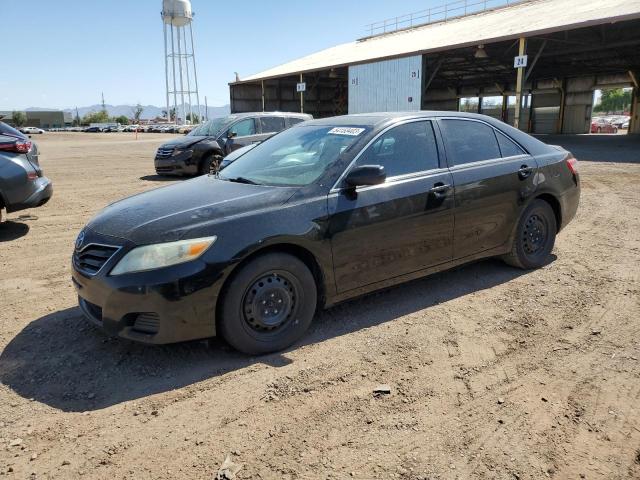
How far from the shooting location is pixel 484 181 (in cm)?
433

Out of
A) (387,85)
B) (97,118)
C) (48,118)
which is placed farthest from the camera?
(97,118)

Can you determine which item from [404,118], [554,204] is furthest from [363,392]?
[554,204]

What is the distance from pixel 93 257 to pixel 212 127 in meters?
10.0

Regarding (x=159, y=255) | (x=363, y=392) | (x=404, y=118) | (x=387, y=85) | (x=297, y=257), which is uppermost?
(x=387, y=85)

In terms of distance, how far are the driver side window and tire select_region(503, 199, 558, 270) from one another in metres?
8.77

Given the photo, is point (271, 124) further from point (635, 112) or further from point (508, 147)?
point (635, 112)

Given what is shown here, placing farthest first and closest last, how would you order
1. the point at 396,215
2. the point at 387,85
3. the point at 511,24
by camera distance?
the point at 387,85, the point at 511,24, the point at 396,215

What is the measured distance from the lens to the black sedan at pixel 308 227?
2.99 meters

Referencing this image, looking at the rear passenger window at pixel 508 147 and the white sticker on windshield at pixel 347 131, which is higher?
the white sticker on windshield at pixel 347 131

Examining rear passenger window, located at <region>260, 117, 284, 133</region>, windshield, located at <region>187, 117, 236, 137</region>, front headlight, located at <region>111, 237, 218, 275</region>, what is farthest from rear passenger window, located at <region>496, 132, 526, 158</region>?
windshield, located at <region>187, 117, 236, 137</region>

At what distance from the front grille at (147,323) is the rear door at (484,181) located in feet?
8.40

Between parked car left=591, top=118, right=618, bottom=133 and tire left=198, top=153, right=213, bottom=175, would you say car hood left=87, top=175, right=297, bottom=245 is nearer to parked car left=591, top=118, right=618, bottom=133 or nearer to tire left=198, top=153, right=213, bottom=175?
tire left=198, top=153, right=213, bottom=175

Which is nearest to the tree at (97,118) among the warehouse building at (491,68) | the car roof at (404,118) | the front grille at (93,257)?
the warehouse building at (491,68)

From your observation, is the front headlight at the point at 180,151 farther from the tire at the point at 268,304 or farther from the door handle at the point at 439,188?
the tire at the point at 268,304
